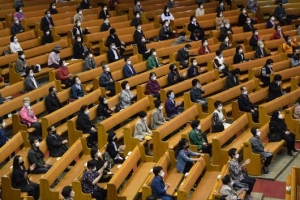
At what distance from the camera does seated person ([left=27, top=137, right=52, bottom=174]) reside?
31.3 feet

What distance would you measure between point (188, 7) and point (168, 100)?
6.03 metres

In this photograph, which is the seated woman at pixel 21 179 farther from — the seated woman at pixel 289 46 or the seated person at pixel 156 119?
the seated woman at pixel 289 46

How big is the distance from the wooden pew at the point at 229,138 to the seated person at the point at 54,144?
84.2 inches

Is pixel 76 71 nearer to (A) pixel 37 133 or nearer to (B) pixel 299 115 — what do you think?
(A) pixel 37 133

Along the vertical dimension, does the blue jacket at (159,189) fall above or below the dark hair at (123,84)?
below

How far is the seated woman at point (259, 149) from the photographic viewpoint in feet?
33.8

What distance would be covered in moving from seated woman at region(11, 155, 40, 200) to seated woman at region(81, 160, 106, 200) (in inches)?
27.3

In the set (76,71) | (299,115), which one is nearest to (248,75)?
(299,115)

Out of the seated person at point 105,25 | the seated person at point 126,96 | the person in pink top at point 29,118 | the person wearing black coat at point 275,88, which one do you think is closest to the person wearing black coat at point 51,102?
the person in pink top at point 29,118

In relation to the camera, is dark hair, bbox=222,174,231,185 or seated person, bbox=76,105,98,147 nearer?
dark hair, bbox=222,174,231,185

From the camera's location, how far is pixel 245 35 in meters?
16.0

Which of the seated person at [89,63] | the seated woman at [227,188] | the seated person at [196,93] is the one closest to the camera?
the seated woman at [227,188]

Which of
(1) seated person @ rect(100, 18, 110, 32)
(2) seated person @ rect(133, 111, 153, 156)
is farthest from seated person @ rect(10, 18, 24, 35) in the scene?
(2) seated person @ rect(133, 111, 153, 156)

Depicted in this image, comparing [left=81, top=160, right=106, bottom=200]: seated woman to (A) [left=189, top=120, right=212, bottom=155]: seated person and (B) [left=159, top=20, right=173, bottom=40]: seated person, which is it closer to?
(A) [left=189, top=120, right=212, bottom=155]: seated person
